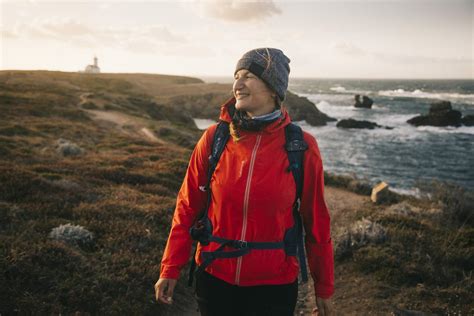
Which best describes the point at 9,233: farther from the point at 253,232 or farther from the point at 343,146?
the point at 343,146

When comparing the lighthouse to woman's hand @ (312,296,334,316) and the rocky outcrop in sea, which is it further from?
woman's hand @ (312,296,334,316)

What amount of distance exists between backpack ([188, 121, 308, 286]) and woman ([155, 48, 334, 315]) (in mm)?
21

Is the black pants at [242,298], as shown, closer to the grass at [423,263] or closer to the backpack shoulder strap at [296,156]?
the backpack shoulder strap at [296,156]

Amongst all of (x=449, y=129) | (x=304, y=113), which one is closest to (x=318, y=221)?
(x=449, y=129)

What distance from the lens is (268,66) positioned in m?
2.53

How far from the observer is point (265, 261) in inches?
93.6

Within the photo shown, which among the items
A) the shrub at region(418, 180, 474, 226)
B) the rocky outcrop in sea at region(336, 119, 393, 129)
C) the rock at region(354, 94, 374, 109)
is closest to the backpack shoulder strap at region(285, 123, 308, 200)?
the shrub at region(418, 180, 474, 226)

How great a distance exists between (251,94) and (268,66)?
9.6 inches

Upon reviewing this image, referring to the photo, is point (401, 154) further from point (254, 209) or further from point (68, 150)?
point (254, 209)

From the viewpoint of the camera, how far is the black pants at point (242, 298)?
2.41 metres

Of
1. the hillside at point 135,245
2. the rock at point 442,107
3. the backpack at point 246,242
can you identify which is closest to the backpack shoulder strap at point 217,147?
the backpack at point 246,242

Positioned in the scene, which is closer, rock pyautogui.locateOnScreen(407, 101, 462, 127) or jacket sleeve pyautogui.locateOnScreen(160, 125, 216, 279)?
jacket sleeve pyautogui.locateOnScreen(160, 125, 216, 279)

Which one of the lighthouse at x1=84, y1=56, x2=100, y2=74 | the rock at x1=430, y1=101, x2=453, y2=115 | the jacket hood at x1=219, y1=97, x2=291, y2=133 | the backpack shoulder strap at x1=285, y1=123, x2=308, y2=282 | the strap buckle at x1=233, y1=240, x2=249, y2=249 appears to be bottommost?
the strap buckle at x1=233, y1=240, x2=249, y2=249

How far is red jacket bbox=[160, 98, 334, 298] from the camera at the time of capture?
2367mm
